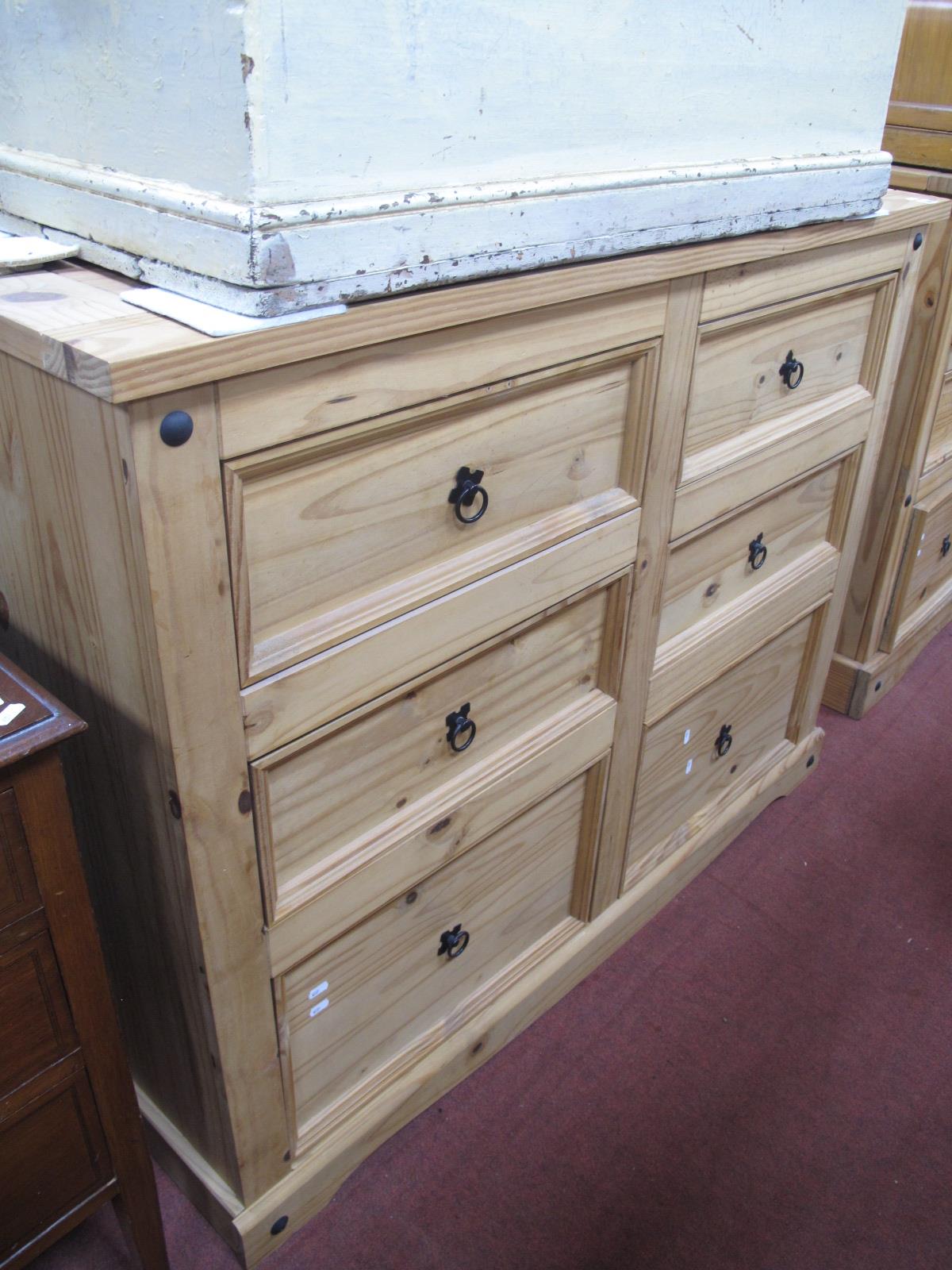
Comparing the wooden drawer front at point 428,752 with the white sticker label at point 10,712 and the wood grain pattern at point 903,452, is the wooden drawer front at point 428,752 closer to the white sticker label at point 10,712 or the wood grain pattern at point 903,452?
the white sticker label at point 10,712

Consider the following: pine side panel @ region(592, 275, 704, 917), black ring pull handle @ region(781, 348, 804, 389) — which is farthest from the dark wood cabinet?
black ring pull handle @ region(781, 348, 804, 389)

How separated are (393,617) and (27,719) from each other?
0.30 m

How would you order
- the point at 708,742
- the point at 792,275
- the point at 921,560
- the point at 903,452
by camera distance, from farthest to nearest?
the point at 921,560
the point at 903,452
the point at 708,742
the point at 792,275

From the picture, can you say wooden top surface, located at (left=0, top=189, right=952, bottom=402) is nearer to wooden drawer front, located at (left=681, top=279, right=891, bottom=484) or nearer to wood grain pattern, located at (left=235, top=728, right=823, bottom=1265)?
wooden drawer front, located at (left=681, top=279, right=891, bottom=484)

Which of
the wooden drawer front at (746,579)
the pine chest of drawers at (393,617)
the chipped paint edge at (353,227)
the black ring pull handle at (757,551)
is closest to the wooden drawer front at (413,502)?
the pine chest of drawers at (393,617)

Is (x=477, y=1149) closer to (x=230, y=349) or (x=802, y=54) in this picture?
(x=230, y=349)

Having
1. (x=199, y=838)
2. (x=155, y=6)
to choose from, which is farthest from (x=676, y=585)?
(x=155, y=6)

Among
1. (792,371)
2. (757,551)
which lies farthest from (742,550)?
(792,371)

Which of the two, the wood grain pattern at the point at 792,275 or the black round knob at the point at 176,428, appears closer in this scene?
the black round knob at the point at 176,428

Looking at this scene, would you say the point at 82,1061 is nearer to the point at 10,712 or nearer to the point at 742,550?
the point at 10,712

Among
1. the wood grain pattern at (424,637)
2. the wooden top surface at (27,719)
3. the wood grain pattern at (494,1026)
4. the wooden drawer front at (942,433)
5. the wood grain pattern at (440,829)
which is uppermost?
the wooden top surface at (27,719)

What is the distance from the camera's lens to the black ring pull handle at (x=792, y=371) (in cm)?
122

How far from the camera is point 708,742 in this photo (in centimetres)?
149

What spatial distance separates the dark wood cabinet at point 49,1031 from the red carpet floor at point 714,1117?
240mm
